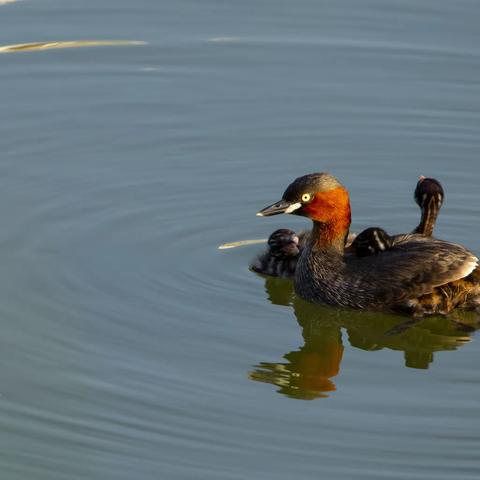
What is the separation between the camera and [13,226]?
10.7 metres

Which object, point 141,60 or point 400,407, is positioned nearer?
point 400,407

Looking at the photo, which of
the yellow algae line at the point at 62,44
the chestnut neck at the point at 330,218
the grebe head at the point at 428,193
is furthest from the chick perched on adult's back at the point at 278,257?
the yellow algae line at the point at 62,44

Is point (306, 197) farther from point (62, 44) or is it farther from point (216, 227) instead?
point (62, 44)

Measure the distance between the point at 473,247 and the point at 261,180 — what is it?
1.87 m

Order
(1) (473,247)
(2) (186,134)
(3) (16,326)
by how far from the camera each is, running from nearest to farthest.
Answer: (3) (16,326)
(1) (473,247)
(2) (186,134)

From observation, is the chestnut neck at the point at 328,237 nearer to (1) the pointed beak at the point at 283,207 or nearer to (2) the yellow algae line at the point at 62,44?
(1) the pointed beak at the point at 283,207

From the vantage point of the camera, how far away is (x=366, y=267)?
9.98 metres

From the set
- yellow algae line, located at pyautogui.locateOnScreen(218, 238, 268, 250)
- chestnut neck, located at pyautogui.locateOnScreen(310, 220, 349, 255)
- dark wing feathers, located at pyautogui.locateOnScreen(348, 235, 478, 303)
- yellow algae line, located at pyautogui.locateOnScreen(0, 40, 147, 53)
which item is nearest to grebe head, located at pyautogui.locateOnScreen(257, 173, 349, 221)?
chestnut neck, located at pyautogui.locateOnScreen(310, 220, 349, 255)

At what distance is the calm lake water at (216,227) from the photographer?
310 inches

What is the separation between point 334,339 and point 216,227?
1.75 m

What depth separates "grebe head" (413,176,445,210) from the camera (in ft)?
33.8

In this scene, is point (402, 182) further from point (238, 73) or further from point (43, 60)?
point (43, 60)

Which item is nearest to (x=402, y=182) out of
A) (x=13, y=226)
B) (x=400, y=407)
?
(x=13, y=226)

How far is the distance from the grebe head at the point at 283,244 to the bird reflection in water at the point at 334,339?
0.78 feet
